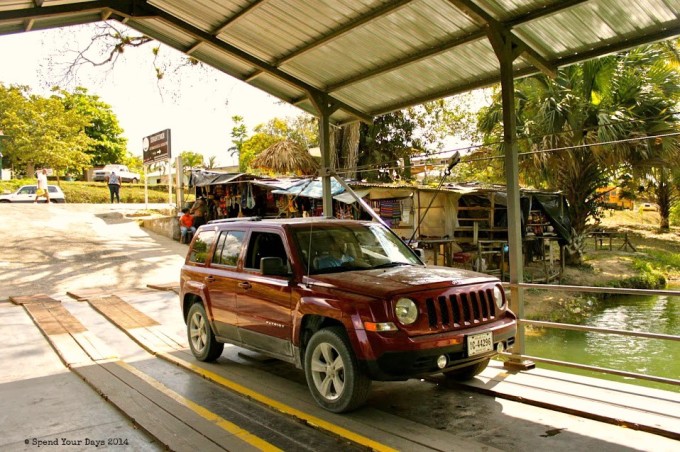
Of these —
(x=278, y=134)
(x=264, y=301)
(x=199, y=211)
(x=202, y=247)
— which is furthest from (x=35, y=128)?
(x=264, y=301)

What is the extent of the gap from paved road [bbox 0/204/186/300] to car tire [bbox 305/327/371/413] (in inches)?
401

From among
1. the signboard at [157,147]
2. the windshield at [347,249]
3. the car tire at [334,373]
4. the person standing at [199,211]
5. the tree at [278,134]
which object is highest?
the tree at [278,134]

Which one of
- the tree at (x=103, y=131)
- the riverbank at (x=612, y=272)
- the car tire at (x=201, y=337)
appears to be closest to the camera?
the car tire at (x=201, y=337)

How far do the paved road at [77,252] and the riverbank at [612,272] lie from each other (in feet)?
35.0

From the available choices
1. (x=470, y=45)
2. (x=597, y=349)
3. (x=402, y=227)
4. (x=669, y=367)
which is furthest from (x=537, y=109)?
(x=470, y=45)

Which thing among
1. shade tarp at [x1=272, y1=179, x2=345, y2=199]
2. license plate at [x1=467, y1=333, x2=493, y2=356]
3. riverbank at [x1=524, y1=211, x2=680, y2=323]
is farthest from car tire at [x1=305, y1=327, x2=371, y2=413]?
shade tarp at [x1=272, y1=179, x2=345, y2=199]

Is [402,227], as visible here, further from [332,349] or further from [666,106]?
[332,349]

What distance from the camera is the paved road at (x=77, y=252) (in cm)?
1447

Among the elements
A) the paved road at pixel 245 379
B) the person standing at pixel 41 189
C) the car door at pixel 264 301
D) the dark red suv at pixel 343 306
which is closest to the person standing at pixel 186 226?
the paved road at pixel 245 379

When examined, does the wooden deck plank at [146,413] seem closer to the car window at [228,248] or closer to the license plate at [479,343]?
the car window at [228,248]

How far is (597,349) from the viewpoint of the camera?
12086 mm

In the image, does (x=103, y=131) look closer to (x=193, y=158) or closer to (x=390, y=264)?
(x=193, y=158)

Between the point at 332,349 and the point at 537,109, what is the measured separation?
1491 centimetres

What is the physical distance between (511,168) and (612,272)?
14.5 m
